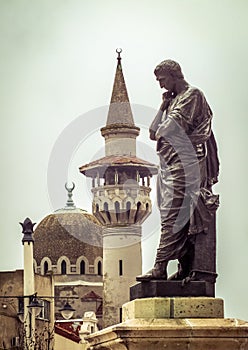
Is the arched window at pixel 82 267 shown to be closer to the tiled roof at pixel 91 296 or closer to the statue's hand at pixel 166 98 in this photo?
the tiled roof at pixel 91 296

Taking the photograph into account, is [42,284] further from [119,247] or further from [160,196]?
[160,196]

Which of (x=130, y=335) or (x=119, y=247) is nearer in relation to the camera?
(x=130, y=335)

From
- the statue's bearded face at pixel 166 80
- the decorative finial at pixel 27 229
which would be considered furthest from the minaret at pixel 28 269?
the statue's bearded face at pixel 166 80

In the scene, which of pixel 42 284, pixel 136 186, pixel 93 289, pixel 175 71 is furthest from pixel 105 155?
pixel 175 71

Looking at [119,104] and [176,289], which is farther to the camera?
[119,104]

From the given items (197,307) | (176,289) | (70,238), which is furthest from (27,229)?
(197,307)

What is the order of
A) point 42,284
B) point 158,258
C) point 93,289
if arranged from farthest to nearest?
point 93,289
point 42,284
point 158,258

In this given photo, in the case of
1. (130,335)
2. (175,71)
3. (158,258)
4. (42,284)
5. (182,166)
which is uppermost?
(42,284)

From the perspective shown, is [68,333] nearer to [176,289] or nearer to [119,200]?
[119,200]

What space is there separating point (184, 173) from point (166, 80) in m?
0.64

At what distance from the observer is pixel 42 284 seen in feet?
159

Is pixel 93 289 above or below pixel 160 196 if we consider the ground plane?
above

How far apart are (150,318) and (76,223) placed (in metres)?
50.0

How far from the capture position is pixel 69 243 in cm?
5747
